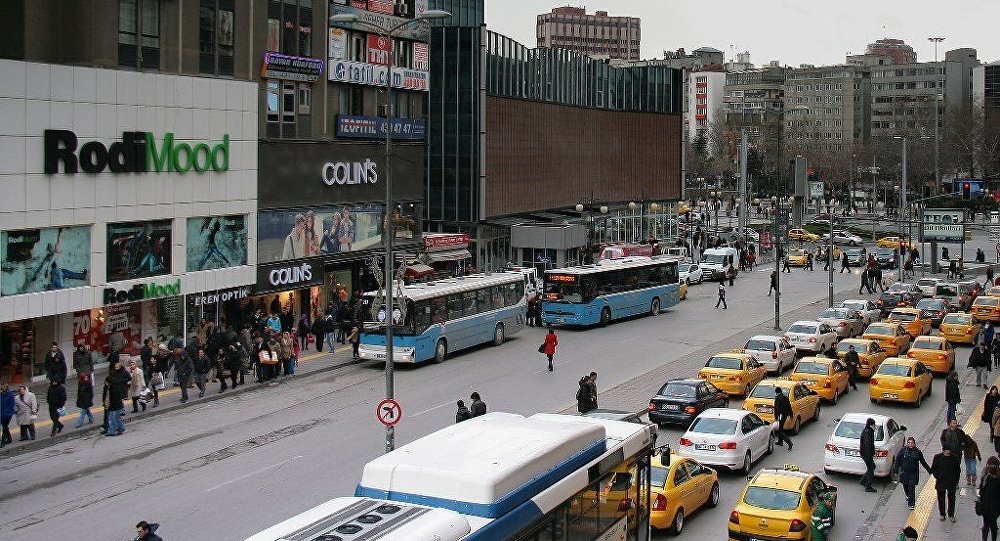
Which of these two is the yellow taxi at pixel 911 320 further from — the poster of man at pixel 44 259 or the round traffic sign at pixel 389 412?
the poster of man at pixel 44 259

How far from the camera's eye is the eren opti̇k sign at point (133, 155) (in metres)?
32.3

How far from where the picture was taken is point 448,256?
2267 inches

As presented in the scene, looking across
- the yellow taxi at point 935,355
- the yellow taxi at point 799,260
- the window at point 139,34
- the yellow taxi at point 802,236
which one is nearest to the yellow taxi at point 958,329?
the yellow taxi at point 935,355

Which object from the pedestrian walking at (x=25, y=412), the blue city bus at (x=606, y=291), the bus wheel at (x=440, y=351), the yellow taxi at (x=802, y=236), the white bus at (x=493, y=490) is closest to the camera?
the white bus at (x=493, y=490)

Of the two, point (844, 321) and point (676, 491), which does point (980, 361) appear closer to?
point (844, 321)

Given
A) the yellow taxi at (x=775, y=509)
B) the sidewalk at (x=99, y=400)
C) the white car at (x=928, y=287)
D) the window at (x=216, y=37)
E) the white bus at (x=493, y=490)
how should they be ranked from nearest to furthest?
the white bus at (x=493, y=490) → the yellow taxi at (x=775, y=509) → the sidewalk at (x=99, y=400) → the window at (x=216, y=37) → the white car at (x=928, y=287)

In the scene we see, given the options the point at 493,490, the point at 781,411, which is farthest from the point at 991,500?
the point at 493,490

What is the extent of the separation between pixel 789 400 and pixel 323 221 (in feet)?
75.1

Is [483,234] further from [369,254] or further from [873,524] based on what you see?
[873,524]

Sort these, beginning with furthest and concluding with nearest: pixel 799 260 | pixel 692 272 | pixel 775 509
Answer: pixel 799 260 < pixel 692 272 < pixel 775 509

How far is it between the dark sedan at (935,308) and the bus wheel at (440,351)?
22.6 m

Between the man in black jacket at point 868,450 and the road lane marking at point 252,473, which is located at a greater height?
the man in black jacket at point 868,450

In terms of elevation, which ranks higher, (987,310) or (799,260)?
(799,260)

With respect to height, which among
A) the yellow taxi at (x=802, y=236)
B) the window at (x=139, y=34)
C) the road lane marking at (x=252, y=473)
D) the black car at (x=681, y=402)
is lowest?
the road lane marking at (x=252, y=473)
